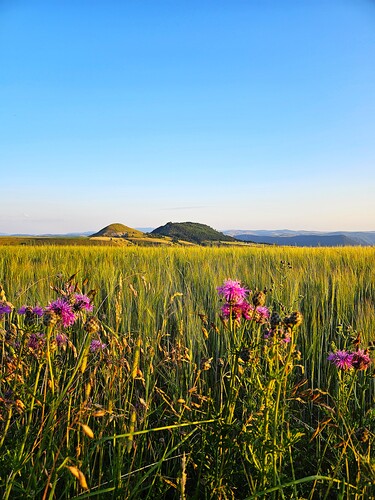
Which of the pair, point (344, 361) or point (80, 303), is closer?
point (80, 303)

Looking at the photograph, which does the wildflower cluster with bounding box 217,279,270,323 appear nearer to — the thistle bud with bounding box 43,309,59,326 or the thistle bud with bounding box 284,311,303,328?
the thistle bud with bounding box 284,311,303,328

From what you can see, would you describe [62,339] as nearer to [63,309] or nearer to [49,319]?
[63,309]

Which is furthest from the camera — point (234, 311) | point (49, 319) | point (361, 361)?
point (234, 311)

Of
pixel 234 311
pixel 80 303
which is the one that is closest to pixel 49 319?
pixel 80 303

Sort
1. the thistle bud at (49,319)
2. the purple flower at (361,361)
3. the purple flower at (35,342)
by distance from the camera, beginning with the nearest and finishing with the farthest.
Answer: the thistle bud at (49,319) < the purple flower at (361,361) < the purple flower at (35,342)

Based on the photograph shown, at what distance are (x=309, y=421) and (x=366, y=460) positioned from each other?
1.01 m

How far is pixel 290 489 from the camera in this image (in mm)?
1260

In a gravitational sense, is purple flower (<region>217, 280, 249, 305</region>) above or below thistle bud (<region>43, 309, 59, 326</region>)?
above

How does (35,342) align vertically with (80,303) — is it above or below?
below

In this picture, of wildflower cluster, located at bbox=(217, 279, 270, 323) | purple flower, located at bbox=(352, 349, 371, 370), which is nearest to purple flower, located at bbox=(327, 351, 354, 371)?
purple flower, located at bbox=(352, 349, 371, 370)

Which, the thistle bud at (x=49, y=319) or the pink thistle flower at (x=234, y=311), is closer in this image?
the thistle bud at (x=49, y=319)

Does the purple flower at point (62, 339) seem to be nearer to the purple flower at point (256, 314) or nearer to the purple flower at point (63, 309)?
the purple flower at point (63, 309)

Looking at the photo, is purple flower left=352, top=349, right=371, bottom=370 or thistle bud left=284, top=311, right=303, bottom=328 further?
purple flower left=352, top=349, right=371, bottom=370

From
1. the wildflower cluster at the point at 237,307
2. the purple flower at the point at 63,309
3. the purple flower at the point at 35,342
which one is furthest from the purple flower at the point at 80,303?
the wildflower cluster at the point at 237,307
